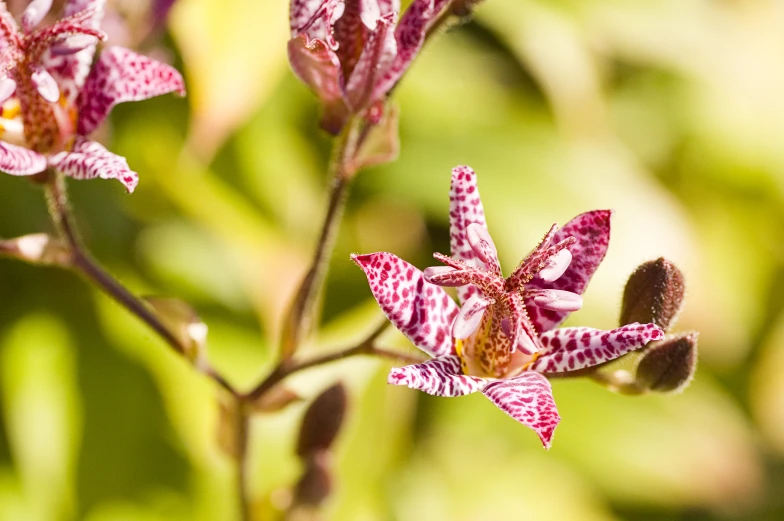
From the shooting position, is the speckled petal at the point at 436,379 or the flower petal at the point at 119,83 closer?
the speckled petal at the point at 436,379

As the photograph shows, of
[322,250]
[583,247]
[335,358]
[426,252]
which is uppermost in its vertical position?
[583,247]

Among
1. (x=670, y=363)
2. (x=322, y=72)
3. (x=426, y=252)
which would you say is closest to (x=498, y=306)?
(x=670, y=363)

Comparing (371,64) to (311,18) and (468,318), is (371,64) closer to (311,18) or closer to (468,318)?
(311,18)

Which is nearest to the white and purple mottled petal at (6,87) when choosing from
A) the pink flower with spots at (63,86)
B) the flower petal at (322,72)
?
the pink flower with spots at (63,86)

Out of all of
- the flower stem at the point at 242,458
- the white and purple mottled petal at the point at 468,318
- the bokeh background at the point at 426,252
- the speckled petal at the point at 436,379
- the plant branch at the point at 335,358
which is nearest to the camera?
the speckled petal at the point at 436,379

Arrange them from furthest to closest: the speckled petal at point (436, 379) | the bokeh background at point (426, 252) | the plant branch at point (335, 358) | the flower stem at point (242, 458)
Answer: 1. the bokeh background at point (426, 252)
2. the flower stem at point (242, 458)
3. the plant branch at point (335, 358)
4. the speckled petal at point (436, 379)

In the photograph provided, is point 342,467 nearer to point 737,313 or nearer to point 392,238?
point 392,238

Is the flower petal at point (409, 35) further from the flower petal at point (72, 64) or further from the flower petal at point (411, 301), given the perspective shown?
the flower petal at point (72, 64)
